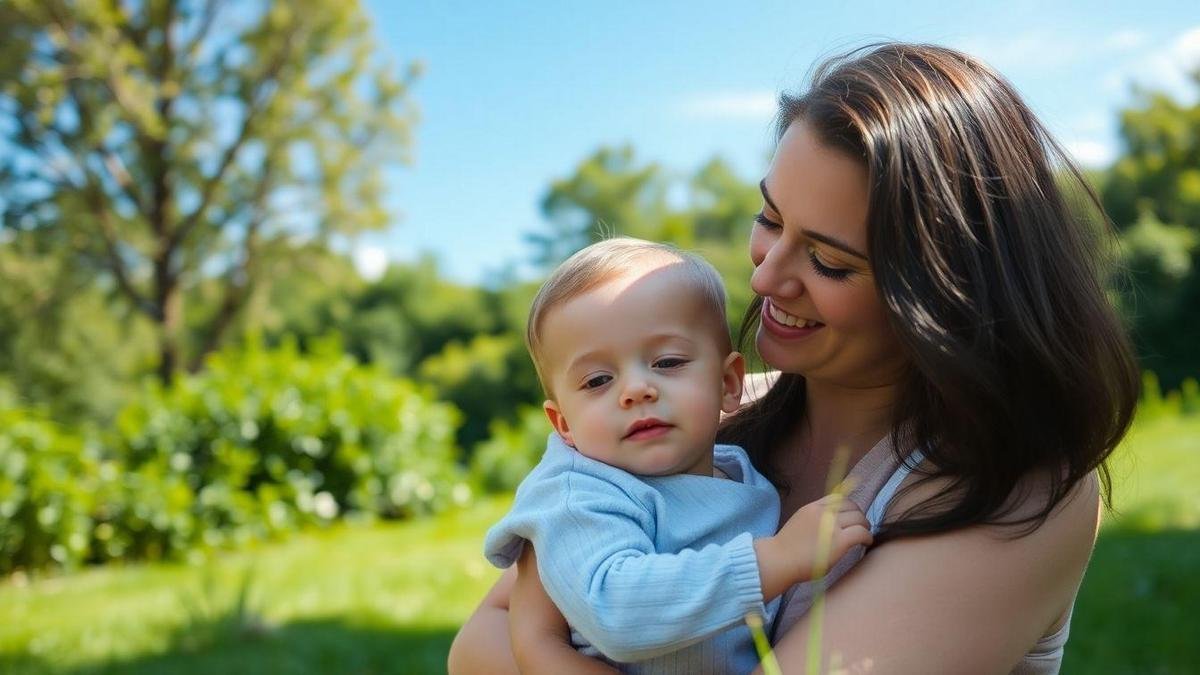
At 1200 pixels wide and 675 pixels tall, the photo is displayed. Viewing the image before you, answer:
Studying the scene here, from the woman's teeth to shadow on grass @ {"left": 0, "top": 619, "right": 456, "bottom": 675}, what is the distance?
10.2 ft

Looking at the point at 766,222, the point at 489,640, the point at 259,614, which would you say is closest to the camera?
the point at 766,222

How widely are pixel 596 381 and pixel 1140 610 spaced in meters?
3.97

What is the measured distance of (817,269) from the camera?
5.17 feet

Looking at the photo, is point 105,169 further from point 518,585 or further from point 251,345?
point 518,585

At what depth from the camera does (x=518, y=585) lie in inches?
64.7

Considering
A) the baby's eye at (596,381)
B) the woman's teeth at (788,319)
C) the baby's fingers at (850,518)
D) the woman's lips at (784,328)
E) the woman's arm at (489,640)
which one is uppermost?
the woman's teeth at (788,319)

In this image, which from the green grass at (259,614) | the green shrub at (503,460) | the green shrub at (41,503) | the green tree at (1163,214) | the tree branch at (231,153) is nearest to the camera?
the green grass at (259,614)

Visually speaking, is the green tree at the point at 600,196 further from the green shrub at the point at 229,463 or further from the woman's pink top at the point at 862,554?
the woman's pink top at the point at 862,554

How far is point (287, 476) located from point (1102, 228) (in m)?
6.90

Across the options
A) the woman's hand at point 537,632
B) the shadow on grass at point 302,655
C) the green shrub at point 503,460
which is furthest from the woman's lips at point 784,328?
the green shrub at point 503,460

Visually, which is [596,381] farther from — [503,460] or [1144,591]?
[503,460]

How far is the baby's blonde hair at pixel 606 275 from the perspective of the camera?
1.69 metres

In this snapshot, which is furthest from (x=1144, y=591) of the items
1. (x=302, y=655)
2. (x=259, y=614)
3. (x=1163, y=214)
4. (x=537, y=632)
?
(x=1163, y=214)

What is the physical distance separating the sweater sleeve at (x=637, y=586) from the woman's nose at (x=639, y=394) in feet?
0.61
